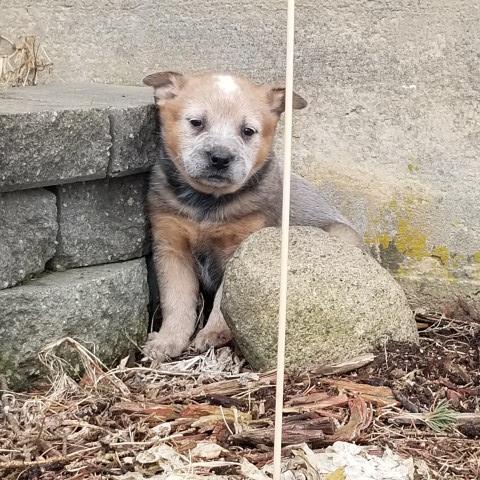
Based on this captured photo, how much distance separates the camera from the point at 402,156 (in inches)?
185

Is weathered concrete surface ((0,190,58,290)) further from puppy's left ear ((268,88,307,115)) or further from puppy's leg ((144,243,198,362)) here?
puppy's left ear ((268,88,307,115))

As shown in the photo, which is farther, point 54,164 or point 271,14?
point 271,14

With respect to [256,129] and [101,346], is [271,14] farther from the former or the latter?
[101,346]

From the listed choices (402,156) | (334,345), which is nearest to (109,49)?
(402,156)

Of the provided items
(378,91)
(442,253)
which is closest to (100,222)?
(378,91)

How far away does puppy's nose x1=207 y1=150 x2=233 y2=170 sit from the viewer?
4.05 m

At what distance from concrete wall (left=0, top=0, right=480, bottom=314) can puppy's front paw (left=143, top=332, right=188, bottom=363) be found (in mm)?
1186

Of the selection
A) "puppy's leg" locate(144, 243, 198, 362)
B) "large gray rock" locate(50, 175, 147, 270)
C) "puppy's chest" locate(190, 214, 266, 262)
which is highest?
"large gray rock" locate(50, 175, 147, 270)

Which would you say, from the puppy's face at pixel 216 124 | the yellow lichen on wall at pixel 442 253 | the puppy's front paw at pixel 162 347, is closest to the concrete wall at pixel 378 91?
the yellow lichen on wall at pixel 442 253

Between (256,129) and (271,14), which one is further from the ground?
(271,14)

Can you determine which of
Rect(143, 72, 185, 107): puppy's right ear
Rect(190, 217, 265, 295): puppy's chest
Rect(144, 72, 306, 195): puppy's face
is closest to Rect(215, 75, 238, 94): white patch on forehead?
Rect(144, 72, 306, 195): puppy's face

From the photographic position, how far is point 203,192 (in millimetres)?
4367

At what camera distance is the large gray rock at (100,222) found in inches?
154

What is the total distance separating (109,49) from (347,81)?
1296 mm
